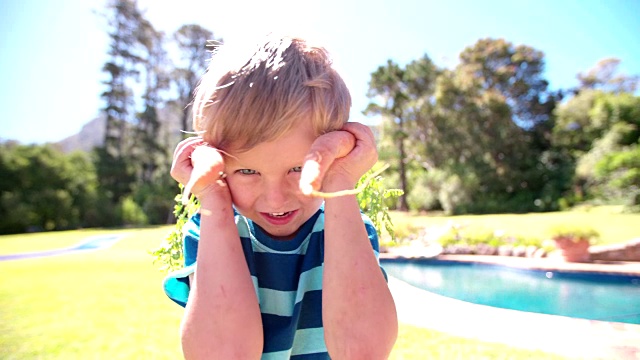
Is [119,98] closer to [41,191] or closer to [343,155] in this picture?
[41,191]

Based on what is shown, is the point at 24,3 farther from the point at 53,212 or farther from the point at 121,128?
the point at 121,128

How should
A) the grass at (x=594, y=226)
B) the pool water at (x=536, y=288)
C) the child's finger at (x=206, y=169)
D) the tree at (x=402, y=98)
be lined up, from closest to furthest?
the child's finger at (x=206, y=169) → the pool water at (x=536, y=288) → the grass at (x=594, y=226) → the tree at (x=402, y=98)

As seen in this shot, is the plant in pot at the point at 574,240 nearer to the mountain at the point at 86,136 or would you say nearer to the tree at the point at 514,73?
the tree at the point at 514,73

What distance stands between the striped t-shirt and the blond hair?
0.34 metres

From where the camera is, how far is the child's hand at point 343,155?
2.96 ft

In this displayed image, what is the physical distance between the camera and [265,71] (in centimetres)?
99

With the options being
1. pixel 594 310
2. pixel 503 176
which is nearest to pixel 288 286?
pixel 594 310

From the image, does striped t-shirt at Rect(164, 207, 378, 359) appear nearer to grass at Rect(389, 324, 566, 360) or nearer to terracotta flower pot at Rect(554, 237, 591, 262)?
grass at Rect(389, 324, 566, 360)

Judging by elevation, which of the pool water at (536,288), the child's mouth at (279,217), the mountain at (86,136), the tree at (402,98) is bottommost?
the pool water at (536,288)

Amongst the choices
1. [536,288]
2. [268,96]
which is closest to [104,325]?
[268,96]

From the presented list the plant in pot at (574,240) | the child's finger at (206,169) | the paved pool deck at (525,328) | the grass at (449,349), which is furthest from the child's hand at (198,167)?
the plant in pot at (574,240)

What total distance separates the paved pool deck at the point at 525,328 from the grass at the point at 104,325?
0.47 m

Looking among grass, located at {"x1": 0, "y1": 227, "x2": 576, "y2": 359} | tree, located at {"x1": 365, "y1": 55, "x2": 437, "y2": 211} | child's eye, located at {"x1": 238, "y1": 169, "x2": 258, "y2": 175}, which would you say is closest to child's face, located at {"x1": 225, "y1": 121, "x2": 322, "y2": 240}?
child's eye, located at {"x1": 238, "y1": 169, "x2": 258, "y2": 175}

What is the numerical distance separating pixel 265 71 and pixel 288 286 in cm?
63
